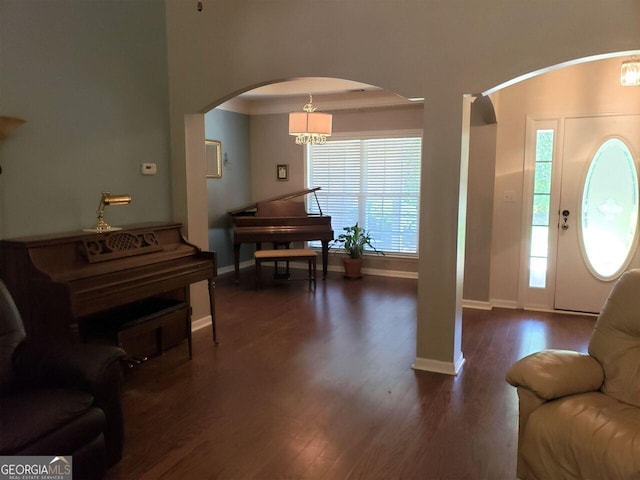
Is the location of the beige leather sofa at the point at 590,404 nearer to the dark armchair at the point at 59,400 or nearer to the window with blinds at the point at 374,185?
the dark armchair at the point at 59,400

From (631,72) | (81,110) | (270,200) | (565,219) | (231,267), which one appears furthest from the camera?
(231,267)

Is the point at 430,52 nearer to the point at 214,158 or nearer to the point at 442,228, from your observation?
the point at 442,228

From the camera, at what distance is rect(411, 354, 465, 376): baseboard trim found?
10.9ft

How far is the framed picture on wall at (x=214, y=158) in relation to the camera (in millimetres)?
6434

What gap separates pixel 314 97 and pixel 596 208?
385 cm

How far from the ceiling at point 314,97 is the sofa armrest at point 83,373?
14.2 feet

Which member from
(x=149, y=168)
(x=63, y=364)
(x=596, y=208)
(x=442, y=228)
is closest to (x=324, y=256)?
(x=149, y=168)

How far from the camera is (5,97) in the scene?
2.82m

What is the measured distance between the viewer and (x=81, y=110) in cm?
329

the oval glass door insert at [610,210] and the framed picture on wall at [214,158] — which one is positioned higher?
the framed picture on wall at [214,158]

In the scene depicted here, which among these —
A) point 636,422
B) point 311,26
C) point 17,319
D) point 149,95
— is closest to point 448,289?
point 636,422
